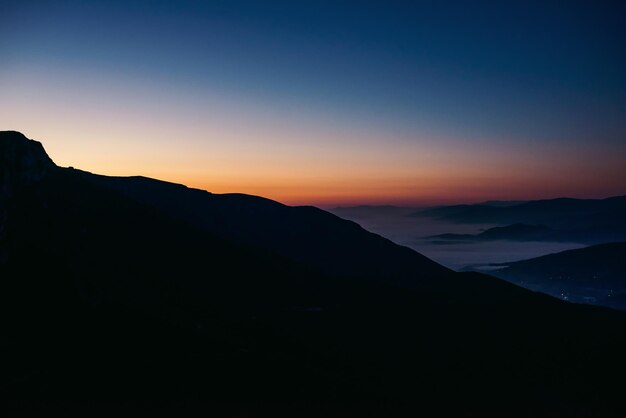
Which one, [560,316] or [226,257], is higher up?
[226,257]

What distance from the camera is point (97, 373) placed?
46.0 m

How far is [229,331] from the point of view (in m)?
69.2

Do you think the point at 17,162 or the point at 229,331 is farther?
the point at 17,162

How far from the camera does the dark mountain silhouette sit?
46.0 m

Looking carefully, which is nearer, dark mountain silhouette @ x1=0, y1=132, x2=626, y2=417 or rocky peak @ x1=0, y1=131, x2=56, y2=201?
dark mountain silhouette @ x1=0, y1=132, x2=626, y2=417

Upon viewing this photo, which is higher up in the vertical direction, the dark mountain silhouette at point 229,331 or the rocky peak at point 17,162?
the rocky peak at point 17,162

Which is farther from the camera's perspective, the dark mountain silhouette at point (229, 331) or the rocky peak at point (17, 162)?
the rocky peak at point (17, 162)

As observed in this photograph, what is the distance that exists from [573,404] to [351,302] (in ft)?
175

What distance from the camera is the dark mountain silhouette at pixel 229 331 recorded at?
46.0 meters

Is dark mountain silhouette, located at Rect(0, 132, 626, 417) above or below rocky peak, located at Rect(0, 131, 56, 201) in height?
below

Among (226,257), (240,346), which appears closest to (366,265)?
(226,257)

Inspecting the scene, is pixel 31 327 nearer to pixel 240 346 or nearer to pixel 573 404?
pixel 240 346

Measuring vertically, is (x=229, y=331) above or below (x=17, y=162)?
below

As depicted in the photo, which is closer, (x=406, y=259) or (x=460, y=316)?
(x=460, y=316)
